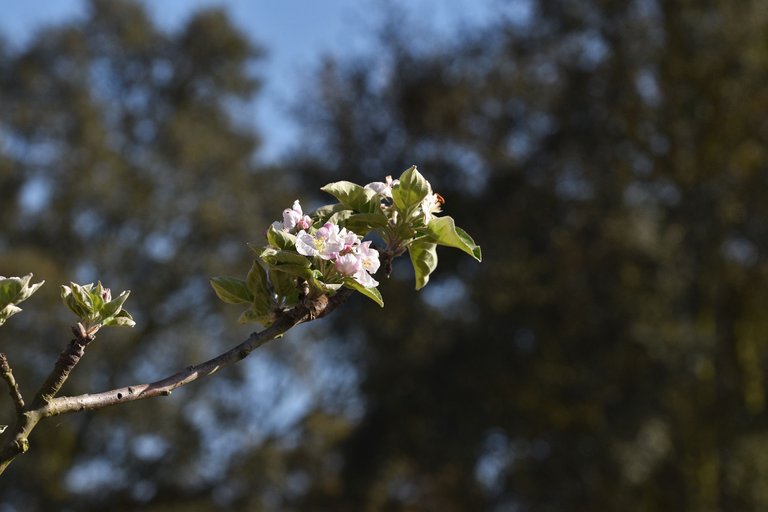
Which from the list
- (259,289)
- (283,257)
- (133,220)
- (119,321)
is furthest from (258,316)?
(133,220)

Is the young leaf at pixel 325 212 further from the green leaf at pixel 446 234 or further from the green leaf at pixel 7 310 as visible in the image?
the green leaf at pixel 7 310

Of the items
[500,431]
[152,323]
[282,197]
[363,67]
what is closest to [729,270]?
[500,431]

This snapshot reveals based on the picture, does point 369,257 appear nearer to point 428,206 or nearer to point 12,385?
point 428,206

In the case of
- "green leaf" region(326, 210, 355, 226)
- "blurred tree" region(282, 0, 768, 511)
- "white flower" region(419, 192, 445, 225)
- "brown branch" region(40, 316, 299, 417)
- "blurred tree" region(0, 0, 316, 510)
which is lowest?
"brown branch" region(40, 316, 299, 417)

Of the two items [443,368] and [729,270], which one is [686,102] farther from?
[443,368]

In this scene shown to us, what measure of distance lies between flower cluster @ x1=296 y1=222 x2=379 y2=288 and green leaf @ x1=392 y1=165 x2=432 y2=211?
11 cm

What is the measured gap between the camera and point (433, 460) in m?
10.5

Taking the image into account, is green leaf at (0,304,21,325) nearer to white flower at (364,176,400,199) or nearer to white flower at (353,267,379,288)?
white flower at (353,267,379,288)

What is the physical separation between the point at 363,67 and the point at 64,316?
4901 millimetres

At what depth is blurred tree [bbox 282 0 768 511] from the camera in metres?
10.2

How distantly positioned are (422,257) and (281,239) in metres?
0.26

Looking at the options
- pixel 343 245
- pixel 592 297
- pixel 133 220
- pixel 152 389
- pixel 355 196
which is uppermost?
pixel 133 220

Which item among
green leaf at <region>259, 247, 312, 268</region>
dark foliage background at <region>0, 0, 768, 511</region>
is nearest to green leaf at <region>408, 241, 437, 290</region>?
green leaf at <region>259, 247, 312, 268</region>

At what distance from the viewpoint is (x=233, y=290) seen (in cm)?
154
